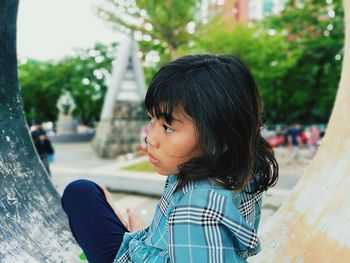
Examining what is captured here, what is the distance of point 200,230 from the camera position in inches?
33.7

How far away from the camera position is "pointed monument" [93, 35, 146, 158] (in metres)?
11.6

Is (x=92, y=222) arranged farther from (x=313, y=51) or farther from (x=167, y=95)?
(x=313, y=51)

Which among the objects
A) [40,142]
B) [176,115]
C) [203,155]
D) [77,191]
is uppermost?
[176,115]

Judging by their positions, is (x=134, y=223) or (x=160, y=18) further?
(x=160, y=18)

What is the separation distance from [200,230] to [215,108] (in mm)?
329

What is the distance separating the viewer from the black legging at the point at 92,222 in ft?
4.12

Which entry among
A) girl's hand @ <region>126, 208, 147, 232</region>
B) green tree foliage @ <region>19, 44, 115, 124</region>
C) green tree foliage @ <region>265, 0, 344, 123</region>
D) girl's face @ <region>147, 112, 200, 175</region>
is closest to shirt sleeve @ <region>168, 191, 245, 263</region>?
girl's face @ <region>147, 112, 200, 175</region>

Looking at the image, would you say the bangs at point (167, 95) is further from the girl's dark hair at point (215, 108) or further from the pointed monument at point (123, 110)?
the pointed monument at point (123, 110)

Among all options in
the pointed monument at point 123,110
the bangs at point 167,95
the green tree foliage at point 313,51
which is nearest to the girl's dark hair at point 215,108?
the bangs at point 167,95

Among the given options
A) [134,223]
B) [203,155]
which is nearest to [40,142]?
[134,223]

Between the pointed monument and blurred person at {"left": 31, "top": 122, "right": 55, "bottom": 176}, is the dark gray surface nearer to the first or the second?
blurred person at {"left": 31, "top": 122, "right": 55, "bottom": 176}

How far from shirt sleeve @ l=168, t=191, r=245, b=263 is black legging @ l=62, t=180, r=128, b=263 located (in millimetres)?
462

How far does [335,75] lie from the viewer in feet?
51.3

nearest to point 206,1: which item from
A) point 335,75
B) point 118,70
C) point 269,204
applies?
point 118,70
